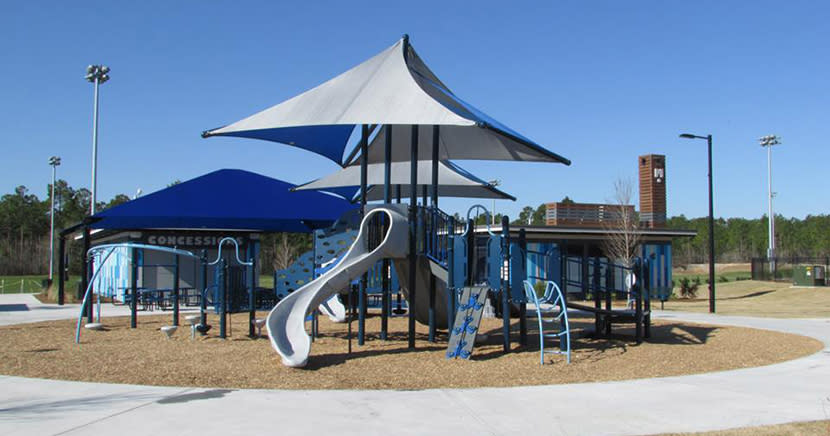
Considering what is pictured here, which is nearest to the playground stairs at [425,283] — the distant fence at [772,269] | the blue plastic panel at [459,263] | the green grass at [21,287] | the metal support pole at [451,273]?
the metal support pole at [451,273]

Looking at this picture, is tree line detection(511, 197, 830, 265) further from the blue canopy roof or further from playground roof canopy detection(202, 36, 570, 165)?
playground roof canopy detection(202, 36, 570, 165)

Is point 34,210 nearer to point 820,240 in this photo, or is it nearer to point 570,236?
point 570,236

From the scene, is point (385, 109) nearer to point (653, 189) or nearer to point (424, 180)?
point (424, 180)

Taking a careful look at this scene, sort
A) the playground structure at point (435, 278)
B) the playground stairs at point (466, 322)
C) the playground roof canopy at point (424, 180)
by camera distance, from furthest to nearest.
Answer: the playground roof canopy at point (424, 180)
the playground stairs at point (466, 322)
the playground structure at point (435, 278)

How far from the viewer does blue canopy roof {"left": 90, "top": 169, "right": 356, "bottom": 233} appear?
84.5ft

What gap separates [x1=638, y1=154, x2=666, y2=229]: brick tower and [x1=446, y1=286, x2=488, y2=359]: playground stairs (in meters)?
28.2

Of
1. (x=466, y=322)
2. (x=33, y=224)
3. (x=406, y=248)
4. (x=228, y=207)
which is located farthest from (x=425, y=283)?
(x=33, y=224)

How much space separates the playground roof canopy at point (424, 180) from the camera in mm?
21594

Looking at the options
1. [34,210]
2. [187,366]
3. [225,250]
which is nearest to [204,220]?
[225,250]

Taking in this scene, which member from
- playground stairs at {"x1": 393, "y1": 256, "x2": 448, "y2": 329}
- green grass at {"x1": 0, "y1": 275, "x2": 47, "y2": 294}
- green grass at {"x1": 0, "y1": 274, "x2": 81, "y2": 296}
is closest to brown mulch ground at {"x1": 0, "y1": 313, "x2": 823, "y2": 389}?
playground stairs at {"x1": 393, "y1": 256, "x2": 448, "y2": 329}

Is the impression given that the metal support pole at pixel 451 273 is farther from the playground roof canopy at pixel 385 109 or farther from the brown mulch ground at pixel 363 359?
the playground roof canopy at pixel 385 109

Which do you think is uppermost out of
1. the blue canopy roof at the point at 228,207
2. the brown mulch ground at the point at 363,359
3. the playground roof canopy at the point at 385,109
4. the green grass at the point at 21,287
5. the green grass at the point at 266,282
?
the playground roof canopy at the point at 385,109

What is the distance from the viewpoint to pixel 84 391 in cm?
891

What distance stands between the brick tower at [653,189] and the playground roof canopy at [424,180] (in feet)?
62.0
